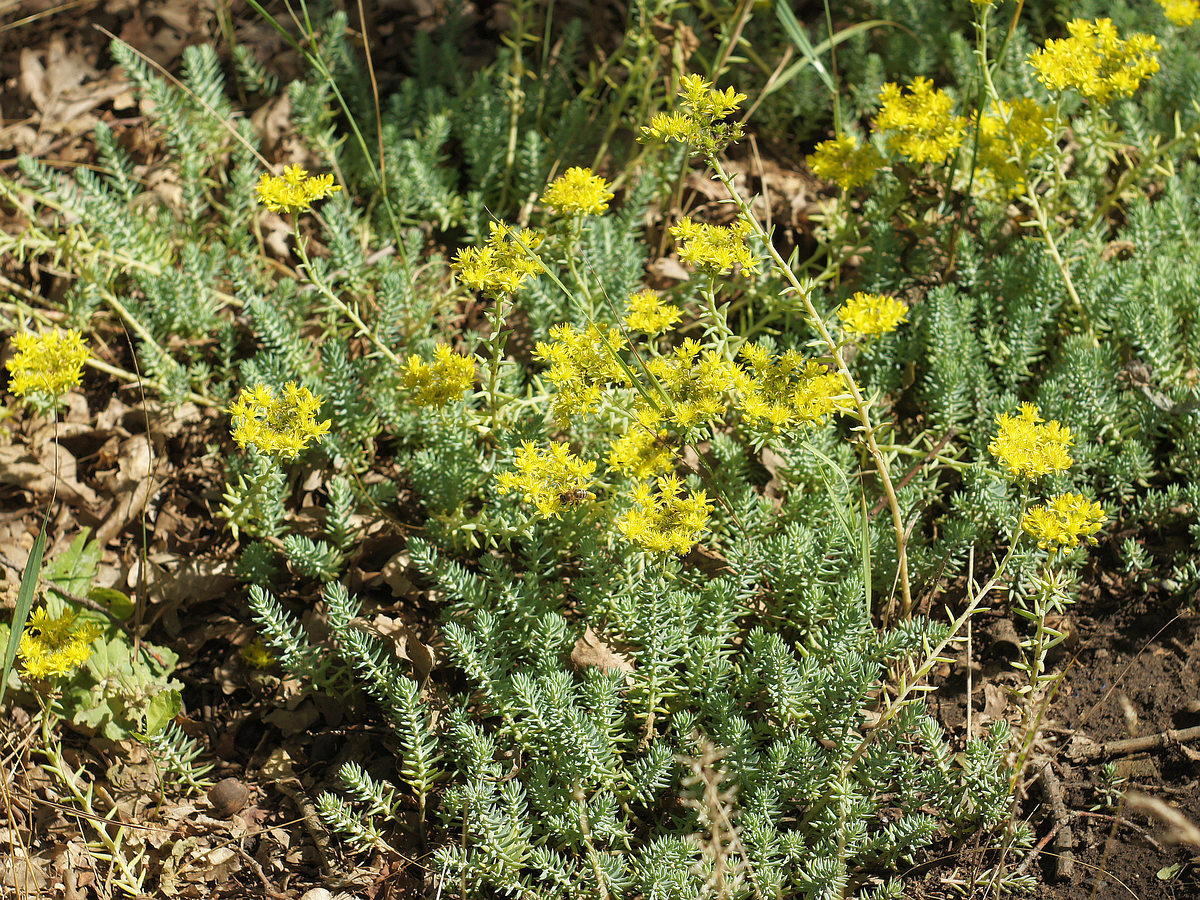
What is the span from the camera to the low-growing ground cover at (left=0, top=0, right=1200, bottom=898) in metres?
2.21

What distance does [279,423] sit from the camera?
2260mm

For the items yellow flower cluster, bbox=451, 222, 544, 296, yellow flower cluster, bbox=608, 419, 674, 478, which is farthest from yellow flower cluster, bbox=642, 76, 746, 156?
yellow flower cluster, bbox=608, 419, 674, 478

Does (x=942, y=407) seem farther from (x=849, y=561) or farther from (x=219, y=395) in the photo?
(x=219, y=395)

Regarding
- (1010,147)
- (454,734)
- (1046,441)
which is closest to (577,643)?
(454,734)

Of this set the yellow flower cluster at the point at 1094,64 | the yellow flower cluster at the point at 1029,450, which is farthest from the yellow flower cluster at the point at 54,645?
the yellow flower cluster at the point at 1094,64

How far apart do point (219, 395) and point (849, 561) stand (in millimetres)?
2043

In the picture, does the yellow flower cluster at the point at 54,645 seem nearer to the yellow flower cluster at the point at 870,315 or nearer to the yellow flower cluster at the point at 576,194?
the yellow flower cluster at the point at 576,194

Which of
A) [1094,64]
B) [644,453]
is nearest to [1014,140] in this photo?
[1094,64]

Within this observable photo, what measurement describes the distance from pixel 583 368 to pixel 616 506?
1.59ft

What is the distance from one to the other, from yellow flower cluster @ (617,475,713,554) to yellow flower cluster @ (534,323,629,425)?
0.82ft

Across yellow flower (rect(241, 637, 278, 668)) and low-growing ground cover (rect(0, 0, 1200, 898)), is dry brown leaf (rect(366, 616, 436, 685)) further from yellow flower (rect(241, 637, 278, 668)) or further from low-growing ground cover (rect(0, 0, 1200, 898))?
yellow flower (rect(241, 637, 278, 668))

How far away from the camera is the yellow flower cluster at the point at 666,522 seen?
6.84 feet

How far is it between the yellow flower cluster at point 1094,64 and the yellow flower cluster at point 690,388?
56.9 inches

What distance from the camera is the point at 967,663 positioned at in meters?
2.53
